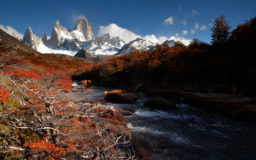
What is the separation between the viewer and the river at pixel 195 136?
23.9 feet

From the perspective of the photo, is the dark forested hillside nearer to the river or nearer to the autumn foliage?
the river

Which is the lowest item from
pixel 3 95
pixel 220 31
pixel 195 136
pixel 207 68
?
pixel 195 136

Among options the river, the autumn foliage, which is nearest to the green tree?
the river

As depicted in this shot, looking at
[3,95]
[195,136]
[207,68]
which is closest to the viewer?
[3,95]

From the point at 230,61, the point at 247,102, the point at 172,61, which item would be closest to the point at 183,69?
the point at 172,61

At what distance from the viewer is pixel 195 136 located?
9.56 m

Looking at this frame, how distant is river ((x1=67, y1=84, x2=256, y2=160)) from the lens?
728 centimetres

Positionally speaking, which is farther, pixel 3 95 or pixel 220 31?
pixel 220 31

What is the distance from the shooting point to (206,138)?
9250 millimetres

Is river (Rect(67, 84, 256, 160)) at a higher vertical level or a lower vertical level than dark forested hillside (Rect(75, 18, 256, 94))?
lower

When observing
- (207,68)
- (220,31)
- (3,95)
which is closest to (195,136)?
(3,95)

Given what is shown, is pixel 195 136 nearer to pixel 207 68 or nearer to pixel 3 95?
pixel 3 95

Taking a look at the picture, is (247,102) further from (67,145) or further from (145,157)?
(67,145)

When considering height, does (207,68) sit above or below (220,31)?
below
